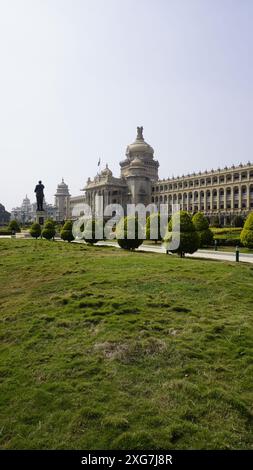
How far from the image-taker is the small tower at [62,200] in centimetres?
15810

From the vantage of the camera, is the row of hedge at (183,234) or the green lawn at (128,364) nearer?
the green lawn at (128,364)

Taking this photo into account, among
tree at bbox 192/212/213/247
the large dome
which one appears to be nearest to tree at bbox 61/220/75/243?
tree at bbox 192/212/213/247

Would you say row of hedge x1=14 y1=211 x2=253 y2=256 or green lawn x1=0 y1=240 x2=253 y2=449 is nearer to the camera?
green lawn x1=0 y1=240 x2=253 y2=449

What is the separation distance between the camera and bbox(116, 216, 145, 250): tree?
2998 centimetres

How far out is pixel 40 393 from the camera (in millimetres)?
7777

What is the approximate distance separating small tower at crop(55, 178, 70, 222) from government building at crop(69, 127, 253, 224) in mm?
14760

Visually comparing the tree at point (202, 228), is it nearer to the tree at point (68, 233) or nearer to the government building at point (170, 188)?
the tree at point (68, 233)

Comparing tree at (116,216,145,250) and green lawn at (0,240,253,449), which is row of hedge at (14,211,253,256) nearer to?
tree at (116,216,145,250)

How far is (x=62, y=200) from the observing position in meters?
163

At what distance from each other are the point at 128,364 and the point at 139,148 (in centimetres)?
12441

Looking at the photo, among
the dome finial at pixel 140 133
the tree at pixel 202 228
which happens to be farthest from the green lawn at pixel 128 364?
the dome finial at pixel 140 133

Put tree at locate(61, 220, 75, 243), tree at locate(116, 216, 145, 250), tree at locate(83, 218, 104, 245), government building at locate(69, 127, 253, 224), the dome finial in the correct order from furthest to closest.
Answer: the dome finial → government building at locate(69, 127, 253, 224) → tree at locate(61, 220, 75, 243) → tree at locate(83, 218, 104, 245) → tree at locate(116, 216, 145, 250)

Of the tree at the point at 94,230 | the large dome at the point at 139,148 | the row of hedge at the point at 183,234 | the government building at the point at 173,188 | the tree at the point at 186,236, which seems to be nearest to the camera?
the tree at the point at 186,236

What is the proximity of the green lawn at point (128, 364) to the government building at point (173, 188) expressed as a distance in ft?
253
